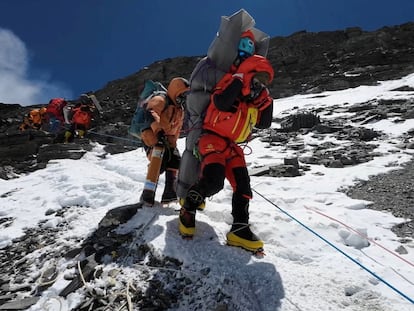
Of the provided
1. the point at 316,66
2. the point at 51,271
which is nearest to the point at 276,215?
the point at 51,271

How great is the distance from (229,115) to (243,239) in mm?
1358

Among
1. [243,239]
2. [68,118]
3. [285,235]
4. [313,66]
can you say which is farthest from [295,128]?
[313,66]

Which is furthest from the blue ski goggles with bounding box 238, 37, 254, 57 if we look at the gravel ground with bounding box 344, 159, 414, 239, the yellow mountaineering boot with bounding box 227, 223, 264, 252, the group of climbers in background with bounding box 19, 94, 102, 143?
the group of climbers in background with bounding box 19, 94, 102, 143

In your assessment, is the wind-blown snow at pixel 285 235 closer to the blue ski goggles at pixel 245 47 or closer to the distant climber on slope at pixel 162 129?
the distant climber on slope at pixel 162 129

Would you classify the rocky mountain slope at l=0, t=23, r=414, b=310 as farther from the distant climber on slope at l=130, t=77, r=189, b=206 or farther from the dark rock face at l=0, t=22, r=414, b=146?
the distant climber on slope at l=130, t=77, r=189, b=206

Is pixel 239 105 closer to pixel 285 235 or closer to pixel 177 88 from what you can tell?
pixel 285 235

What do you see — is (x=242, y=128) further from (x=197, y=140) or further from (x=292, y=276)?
(x=292, y=276)

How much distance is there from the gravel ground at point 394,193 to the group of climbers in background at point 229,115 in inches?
76.4

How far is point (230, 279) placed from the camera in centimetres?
327

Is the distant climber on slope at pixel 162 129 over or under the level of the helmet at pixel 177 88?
under

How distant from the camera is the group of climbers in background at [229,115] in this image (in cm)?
385

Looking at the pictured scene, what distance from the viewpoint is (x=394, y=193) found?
5516 millimetres

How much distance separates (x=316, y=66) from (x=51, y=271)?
3440 cm

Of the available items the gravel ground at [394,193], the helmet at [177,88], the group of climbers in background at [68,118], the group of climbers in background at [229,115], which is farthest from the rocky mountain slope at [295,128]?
the helmet at [177,88]
